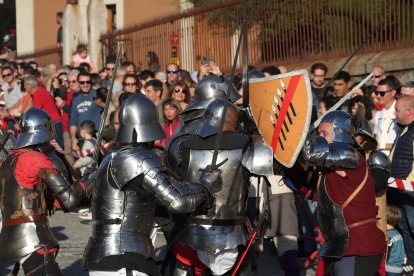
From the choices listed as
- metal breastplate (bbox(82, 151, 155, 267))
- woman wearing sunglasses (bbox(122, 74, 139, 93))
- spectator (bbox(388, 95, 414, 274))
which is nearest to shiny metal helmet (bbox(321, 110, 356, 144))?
metal breastplate (bbox(82, 151, 155, 267))

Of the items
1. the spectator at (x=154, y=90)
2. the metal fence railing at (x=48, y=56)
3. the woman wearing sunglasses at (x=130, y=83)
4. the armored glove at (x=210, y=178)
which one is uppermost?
the metal fence railing at (x=48, y=56)

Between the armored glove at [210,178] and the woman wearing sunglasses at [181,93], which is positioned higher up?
the woman wearing sunglasses at [181,93]

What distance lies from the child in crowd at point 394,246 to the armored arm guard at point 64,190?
2.91 m

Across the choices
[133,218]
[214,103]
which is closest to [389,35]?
[214,103]

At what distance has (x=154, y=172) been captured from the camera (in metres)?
5.71

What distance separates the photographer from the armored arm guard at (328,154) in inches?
242

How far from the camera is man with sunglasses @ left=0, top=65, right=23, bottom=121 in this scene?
14.2 m

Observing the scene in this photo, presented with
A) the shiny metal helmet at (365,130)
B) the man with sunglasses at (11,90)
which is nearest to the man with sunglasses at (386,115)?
the shiny metal helmet at (365,130)

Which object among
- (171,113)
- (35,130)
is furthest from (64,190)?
(171,113)

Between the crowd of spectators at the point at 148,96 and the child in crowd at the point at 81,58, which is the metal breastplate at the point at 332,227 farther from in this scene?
the child in crowd at the point at 81,58

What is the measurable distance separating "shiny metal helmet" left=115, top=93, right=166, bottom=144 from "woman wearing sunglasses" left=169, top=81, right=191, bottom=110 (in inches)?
178

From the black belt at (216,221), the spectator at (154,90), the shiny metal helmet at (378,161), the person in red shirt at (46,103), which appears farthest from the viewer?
the person in red shirt at (46,103)

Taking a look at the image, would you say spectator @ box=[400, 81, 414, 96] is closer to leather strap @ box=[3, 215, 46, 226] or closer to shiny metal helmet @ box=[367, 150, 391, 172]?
shiny metal helmet @ box=[367, 150, 391, 172]

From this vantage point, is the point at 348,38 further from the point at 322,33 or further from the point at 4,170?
the point at 4,170
